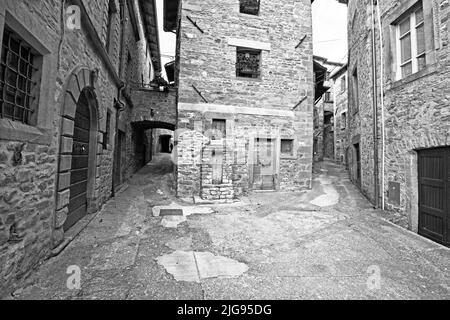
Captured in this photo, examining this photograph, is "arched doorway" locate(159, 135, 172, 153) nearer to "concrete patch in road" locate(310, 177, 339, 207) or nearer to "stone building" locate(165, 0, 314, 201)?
"stone building" locate(165, 0, 314, 201)

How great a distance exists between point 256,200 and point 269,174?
5.07 ft

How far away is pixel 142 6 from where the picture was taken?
10328 mm

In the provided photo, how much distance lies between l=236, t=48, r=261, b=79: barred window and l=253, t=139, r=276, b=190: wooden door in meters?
2.71

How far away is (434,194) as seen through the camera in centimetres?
418

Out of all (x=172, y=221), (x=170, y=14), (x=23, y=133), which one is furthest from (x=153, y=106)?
(x=23, y=133)

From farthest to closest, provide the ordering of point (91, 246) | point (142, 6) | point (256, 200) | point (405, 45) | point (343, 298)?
point (142, 6) < point (256, 200) < point (405, 45) < point (91, 246) < point (343, 298)

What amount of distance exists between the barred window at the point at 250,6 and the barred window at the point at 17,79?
27.3ft

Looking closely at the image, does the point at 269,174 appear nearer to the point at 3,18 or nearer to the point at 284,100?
the point at 284,100

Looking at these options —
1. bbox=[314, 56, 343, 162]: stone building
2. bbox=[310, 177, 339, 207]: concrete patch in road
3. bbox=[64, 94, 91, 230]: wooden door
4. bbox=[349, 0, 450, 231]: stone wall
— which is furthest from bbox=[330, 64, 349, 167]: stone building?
bbox=[64, 94, 91, 230]: wooden door

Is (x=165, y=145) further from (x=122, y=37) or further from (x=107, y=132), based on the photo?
(x=107, y=132)

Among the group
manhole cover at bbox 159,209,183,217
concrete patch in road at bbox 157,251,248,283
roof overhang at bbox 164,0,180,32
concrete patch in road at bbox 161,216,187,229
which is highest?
roof overhang at bbox 164,0,180,32

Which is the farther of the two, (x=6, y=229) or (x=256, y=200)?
(x=256, y=200)

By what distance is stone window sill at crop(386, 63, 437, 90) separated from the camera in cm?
416

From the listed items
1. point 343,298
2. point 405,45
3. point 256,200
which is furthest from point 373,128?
point 343,298
